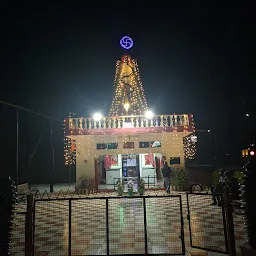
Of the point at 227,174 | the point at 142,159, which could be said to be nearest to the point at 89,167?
the point at 142,159

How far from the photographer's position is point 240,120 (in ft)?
130

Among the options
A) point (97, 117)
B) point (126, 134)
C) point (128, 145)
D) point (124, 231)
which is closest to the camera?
point (124, 231)

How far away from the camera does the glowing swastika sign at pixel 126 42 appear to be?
51.5 feet

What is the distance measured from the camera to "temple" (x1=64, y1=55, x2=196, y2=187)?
14.4 m

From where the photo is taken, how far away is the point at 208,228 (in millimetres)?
6238

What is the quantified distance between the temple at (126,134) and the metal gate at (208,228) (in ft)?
20.4

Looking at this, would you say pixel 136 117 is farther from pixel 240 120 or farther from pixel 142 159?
pixel 240 120

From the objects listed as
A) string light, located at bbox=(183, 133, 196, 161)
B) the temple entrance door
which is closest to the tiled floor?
the temple entrance door

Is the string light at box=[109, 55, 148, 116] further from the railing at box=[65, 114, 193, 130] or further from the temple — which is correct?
the railing at box=[65, 114, 193, 130]

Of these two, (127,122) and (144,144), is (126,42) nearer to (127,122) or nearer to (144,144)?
(127,122)

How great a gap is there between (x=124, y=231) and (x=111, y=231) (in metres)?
0.35

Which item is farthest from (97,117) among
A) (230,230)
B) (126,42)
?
(230,230)

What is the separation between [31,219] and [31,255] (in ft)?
2.12

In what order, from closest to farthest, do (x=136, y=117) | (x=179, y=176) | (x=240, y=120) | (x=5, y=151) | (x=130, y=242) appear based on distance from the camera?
(x=130, y=242), (x=179, y=176), (x=136, y=117), (x=5, y=151), (x=240, y=120)
